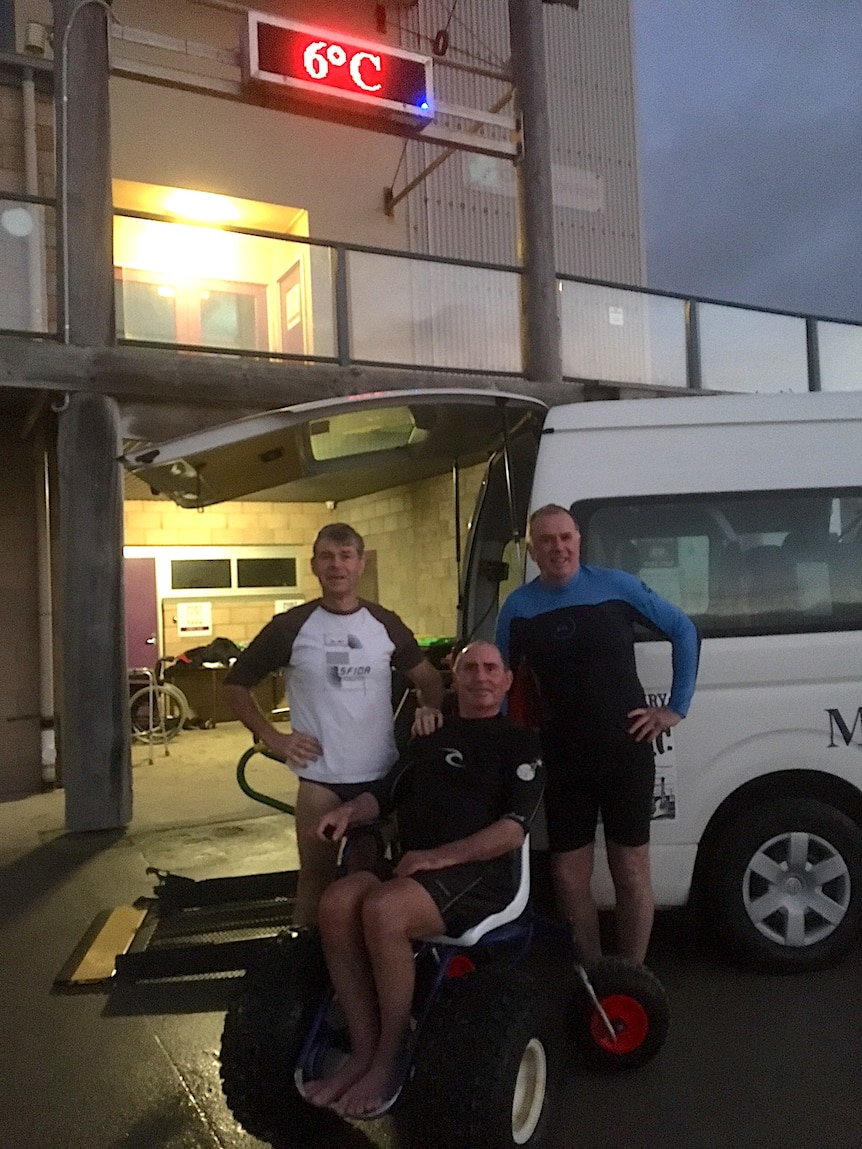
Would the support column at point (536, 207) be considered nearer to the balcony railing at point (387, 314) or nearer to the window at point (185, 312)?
the balcony railing at point (387, 314)

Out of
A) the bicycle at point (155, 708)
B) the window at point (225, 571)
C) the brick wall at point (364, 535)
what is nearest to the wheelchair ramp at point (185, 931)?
the bicycle at point (155, 708)

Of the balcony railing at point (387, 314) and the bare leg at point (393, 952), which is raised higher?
the balcony railing at point (387, 314)

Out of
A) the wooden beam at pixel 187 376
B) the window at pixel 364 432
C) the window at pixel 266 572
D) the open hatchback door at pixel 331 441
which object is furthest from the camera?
the window at pixel 266 572

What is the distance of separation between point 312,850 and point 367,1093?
0.88 meters

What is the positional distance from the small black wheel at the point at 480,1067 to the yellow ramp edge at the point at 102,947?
209cm

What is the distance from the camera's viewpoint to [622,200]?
12953 mm

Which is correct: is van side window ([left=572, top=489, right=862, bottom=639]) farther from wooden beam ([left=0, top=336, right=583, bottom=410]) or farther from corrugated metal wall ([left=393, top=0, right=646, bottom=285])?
corrugated metal wall ([left=393, top=0, right=646, bottom=285])

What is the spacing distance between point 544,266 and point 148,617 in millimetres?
6875

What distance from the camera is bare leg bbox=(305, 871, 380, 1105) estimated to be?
2654mm

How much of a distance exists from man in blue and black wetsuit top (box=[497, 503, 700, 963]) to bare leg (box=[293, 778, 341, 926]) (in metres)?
0.78

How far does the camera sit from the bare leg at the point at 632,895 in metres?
3.35

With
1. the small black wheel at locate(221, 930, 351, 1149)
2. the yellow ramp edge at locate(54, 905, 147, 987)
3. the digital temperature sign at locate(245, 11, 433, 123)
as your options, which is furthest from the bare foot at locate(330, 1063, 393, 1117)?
the digital temperature sign at locate(245, 11, 433, 123)

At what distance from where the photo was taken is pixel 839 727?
3729 millimetres

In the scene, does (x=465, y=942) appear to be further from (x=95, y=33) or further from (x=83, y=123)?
(x=95, y=33)
